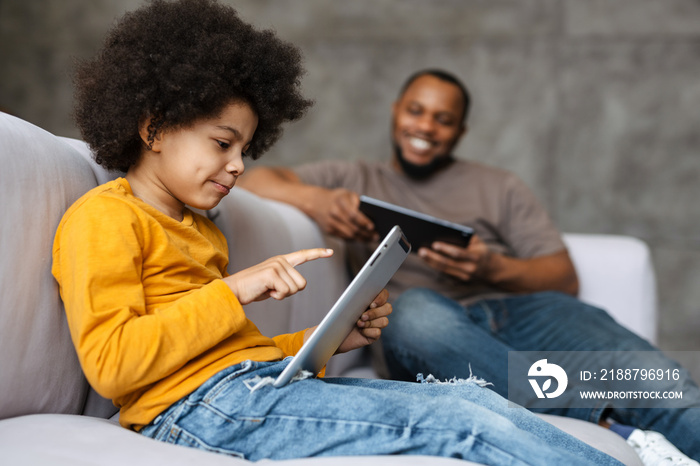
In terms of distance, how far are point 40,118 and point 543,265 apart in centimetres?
288

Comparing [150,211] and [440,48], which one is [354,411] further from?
[440,48]

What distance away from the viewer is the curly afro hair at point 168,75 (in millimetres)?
966

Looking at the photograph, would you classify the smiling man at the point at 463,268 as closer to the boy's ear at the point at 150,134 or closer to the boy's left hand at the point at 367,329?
the boy's left hand at the point at 367,329

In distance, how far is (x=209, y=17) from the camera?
104 centimetres

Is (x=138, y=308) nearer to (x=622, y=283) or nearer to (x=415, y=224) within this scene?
(x=415, y=224)

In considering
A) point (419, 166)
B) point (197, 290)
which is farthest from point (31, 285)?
point (419, 166)

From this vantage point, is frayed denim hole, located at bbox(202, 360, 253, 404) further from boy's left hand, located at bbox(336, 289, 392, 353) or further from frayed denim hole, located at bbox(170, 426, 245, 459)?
boy's left hand, located at bbox(336, 289, 392, 353)

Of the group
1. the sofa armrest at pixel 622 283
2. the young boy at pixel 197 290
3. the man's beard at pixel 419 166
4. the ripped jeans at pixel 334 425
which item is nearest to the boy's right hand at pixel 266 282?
the young boy at pixel 197 290

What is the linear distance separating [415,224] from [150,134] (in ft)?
2.60

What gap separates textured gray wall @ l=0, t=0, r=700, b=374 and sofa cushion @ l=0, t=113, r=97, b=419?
2.21m

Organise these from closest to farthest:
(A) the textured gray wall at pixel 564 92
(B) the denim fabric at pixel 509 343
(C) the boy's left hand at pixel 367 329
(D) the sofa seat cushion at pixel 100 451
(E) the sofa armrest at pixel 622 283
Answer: (D) the sofa seat cushion at pixel 100 451, (C) the boy's left hand at pixel 367 329, (B) the denim fabric at pixel 509 343, (E) the sofa armrest at pixel 622 283, (A) the textured gray wall at pixel 564 92

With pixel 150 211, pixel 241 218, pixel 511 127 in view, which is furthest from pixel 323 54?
pixel 150 211

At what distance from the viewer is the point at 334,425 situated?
2.70 feet

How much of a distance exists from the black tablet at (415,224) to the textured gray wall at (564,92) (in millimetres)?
1545
